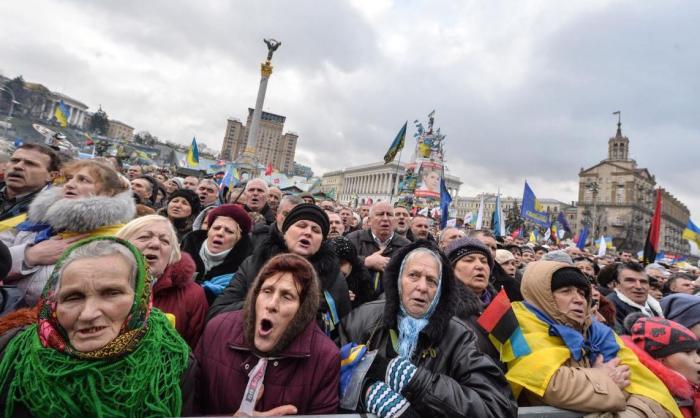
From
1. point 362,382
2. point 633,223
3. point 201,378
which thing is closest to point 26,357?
point 201,378

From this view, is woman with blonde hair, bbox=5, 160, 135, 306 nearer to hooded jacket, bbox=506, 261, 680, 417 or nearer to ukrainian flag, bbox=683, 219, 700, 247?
hooded jacket, bbox=506, 261, 680, 417

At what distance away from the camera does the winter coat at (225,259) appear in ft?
9.34

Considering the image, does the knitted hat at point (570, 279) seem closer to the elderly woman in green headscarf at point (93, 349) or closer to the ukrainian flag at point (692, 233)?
the elderly woman in green headscarf at point (93, 349)

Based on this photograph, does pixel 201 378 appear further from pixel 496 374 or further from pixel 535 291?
pixel 535 291

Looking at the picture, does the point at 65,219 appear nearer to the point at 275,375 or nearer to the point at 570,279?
the point at 275,375

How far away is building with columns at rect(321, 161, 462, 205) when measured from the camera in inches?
3145

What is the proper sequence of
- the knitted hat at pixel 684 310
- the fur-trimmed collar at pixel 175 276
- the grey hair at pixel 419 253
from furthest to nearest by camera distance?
the knitted hat at pixel 684 310
the grey hair at pixel 419 253
the fur-trimmed collar at pixel 175 276

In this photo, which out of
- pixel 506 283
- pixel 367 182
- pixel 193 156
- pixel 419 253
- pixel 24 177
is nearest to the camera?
pixel 419 253

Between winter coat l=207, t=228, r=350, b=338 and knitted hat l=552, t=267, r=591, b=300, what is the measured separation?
5.01 feet

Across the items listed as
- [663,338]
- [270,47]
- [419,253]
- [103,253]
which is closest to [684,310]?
[663,338]

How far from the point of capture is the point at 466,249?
291cm

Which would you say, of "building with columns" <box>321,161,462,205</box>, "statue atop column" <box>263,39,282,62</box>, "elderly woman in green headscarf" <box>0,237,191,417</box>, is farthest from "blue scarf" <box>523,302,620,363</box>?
"building with columns" <box>321,161,462,205</box>

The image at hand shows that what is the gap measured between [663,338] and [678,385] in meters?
0.32

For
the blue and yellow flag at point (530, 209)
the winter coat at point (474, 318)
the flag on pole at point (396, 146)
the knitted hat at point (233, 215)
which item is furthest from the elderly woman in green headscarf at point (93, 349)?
the flag on pole at point (396, 146)
